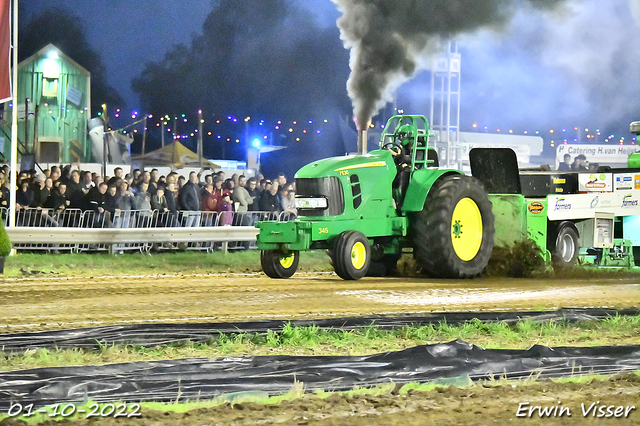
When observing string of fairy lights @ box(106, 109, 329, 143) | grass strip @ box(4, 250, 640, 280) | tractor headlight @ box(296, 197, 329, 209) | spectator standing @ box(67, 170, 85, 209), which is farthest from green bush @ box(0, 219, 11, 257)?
string of fairy lights @ box(106, 109, 329, 143)

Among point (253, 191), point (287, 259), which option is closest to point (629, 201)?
point (287, 259)

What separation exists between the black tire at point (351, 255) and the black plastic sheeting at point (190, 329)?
10.7 feet

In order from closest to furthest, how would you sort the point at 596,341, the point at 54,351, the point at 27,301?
1. the point at 54,351
2. the point at 596,341
3. the point at 27,301

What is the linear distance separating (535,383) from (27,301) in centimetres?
571

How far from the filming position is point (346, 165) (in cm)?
1197

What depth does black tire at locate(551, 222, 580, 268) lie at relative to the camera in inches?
574

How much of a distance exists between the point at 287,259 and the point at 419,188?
6.76 feet

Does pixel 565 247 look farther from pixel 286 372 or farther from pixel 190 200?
pixel 286 372

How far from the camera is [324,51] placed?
5394 cm

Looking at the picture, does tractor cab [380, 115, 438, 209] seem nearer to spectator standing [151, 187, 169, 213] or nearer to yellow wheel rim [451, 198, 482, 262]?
yellow wheel rim [451, 198, 482, 262]

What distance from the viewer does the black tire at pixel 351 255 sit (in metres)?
11.6

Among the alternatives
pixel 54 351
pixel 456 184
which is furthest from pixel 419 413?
pixel 456 184

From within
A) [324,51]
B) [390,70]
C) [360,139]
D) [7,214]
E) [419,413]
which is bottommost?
[419,413]

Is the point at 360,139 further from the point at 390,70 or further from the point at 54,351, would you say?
the point at 54,351
